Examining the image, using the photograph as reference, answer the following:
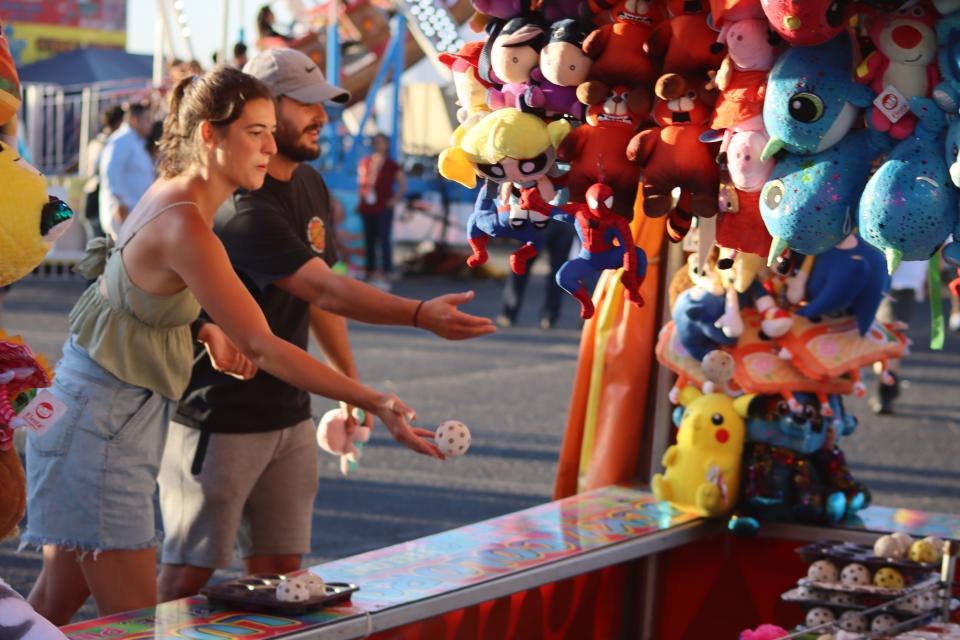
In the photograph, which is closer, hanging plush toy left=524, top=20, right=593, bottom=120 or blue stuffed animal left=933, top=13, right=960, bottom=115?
blue stuffed animal left=933, top=13, right=960, bottom=115

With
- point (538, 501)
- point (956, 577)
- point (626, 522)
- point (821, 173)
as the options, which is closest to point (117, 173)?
→ point (538, 501)

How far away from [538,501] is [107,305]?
12.1ft

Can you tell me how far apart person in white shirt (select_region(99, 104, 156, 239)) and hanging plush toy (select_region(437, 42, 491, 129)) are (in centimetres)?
535

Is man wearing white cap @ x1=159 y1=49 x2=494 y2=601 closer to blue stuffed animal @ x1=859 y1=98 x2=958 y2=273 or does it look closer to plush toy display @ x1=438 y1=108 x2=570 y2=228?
plush toy display @ x1=438 y1=108 x2=570 y2=228

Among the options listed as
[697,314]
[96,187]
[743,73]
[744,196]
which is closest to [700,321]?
[697,314]

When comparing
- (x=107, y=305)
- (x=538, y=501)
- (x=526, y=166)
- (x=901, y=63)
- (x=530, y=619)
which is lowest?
(x=538, y=501)

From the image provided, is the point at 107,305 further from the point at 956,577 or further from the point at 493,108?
the point at 956,577

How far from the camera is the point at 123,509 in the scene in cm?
309

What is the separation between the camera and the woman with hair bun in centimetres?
305

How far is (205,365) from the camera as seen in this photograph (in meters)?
3.53

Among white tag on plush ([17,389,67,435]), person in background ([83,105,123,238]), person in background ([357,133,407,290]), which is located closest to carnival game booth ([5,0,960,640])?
white tag on plush ([17,389,67,435])

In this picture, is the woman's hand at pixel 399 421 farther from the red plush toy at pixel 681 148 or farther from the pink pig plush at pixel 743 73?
the pink pig plush at pixel 743 73

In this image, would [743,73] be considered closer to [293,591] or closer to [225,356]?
[293,591]

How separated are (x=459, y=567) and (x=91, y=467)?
0.85 metres
